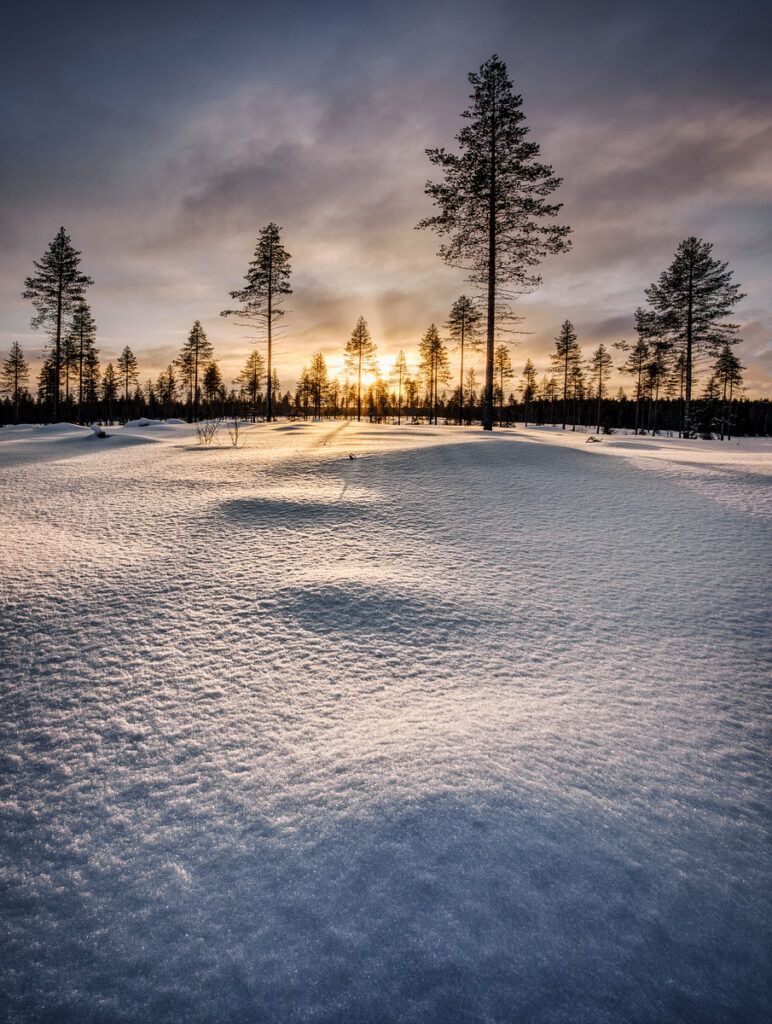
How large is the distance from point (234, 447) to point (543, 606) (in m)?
8.74

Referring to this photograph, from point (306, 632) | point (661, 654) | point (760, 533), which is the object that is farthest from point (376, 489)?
point (760, 533)

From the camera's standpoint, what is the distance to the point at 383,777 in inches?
77.2

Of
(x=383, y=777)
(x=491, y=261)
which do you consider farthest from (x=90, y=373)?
(x=383, y=777)

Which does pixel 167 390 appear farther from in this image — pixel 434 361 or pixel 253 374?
pixel 434 361

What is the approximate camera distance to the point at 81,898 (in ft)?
4.83

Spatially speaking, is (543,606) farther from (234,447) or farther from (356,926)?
(234,447)

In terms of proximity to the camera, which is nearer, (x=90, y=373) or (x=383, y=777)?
(x=383, y=777)

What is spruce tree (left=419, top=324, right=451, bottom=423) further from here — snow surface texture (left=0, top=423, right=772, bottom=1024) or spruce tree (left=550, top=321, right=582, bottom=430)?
snow surface texture (left=0, top=423, right=772, bottom=1024)

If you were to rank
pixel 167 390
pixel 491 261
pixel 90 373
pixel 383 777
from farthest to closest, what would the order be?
pixel 167 390 < pixel 90 373 < pixel 491 261 < pixel 383 777

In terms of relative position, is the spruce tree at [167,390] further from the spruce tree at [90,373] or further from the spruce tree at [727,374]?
the spruce tree at [727,374]

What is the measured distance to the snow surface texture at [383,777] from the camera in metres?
1.28

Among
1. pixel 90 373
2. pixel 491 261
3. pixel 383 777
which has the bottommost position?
pixel 383 777

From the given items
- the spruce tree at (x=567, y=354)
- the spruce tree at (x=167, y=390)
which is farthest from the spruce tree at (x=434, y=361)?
the spruce tree at (x=167, y=390)

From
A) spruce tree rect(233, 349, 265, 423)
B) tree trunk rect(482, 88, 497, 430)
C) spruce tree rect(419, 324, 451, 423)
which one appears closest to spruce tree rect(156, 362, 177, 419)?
spruce tree rect(233, 349, 265, 423)
